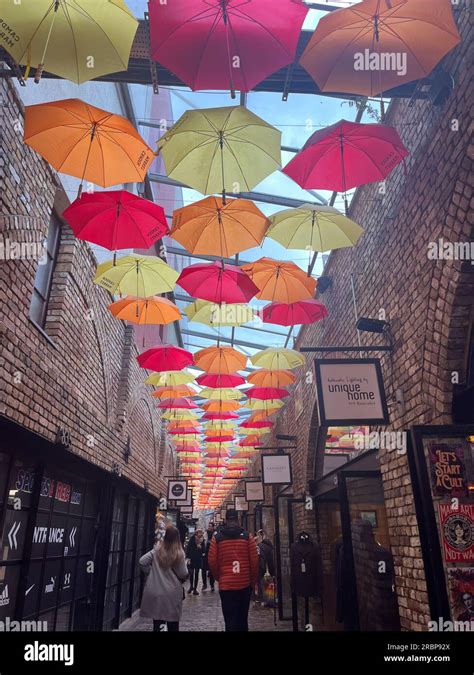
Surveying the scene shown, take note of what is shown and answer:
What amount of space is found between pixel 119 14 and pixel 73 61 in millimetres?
465

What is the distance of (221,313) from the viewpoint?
7.24m

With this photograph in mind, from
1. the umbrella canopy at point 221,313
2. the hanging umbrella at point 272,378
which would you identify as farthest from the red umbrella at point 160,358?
the hanging umbrella at point 272,378

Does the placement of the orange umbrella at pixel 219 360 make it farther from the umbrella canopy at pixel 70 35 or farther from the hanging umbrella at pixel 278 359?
the umbrella canopy at pixel 70 35

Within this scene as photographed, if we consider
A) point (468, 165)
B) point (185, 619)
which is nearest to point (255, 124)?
point (468, 165)

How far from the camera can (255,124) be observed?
4000 mm

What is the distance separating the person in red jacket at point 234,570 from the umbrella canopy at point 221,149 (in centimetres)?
385

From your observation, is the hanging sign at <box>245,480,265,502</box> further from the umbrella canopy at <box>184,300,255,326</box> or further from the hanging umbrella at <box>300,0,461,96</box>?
the hanging umbrella at <box>300,0,461,96</box>

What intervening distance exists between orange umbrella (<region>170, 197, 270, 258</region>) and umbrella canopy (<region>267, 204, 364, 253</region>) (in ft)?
0.66

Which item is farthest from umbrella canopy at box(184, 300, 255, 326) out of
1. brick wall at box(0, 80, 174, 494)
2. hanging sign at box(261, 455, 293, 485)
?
hanging sign at box(261, 455, 293, 485)

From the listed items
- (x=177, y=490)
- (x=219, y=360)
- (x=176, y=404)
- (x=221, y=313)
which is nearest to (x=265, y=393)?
(x=219, y=360)

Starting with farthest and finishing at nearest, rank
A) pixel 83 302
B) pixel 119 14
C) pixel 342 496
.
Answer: pixel 83 302, pixel 342 496, pixel 119 14

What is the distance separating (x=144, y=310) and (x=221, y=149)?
3149 mm

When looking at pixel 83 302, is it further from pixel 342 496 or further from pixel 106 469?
pixel 342 496

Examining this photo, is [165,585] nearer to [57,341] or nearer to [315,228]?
[57,341]
